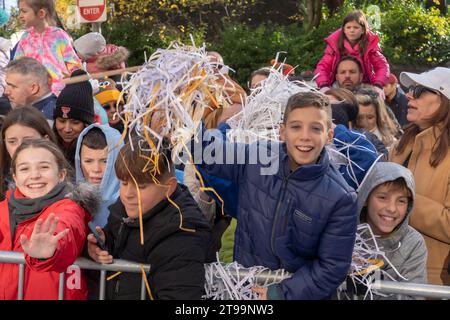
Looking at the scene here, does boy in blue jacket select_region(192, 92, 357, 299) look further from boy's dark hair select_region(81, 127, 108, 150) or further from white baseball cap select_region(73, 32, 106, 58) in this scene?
white baseball cap select_region(73, 32, 106, 58)

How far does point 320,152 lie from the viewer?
3.30 meters

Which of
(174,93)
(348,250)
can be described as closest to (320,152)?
(348,250)

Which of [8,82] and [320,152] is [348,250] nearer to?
[320,152]

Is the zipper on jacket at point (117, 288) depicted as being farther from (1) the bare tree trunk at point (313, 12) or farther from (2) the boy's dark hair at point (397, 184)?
(1) the bare tree trunk at point (313, 12)

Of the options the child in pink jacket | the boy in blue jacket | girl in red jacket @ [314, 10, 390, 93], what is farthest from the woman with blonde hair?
the boy in blue jacket

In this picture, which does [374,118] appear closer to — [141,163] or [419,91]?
[419,91]

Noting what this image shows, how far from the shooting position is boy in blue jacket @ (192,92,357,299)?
3.14m

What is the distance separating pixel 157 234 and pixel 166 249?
0.27 feet

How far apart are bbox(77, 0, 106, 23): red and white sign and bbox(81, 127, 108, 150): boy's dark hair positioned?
260 inches

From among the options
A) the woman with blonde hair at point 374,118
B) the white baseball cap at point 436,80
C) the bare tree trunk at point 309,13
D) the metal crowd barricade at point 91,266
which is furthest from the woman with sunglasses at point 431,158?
the bare tree trunk at point 309,13

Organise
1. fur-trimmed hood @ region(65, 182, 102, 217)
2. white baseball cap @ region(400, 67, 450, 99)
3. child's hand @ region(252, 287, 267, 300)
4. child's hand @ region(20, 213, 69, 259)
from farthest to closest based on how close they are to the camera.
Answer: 1. white baseball cap @ region(400, 67, 450, 99)
2. fur-trimmed hood @ region(65, 182, 102, 217)
3. child's hand @ region(252, 287, 267, 300)
4. child's hand @ region(20, 213, 69, 259)

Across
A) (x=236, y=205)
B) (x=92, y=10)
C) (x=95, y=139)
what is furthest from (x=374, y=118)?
(x=92, y=10)

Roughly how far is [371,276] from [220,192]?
81 cm

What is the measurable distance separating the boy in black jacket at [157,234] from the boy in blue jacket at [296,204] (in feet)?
0.68
